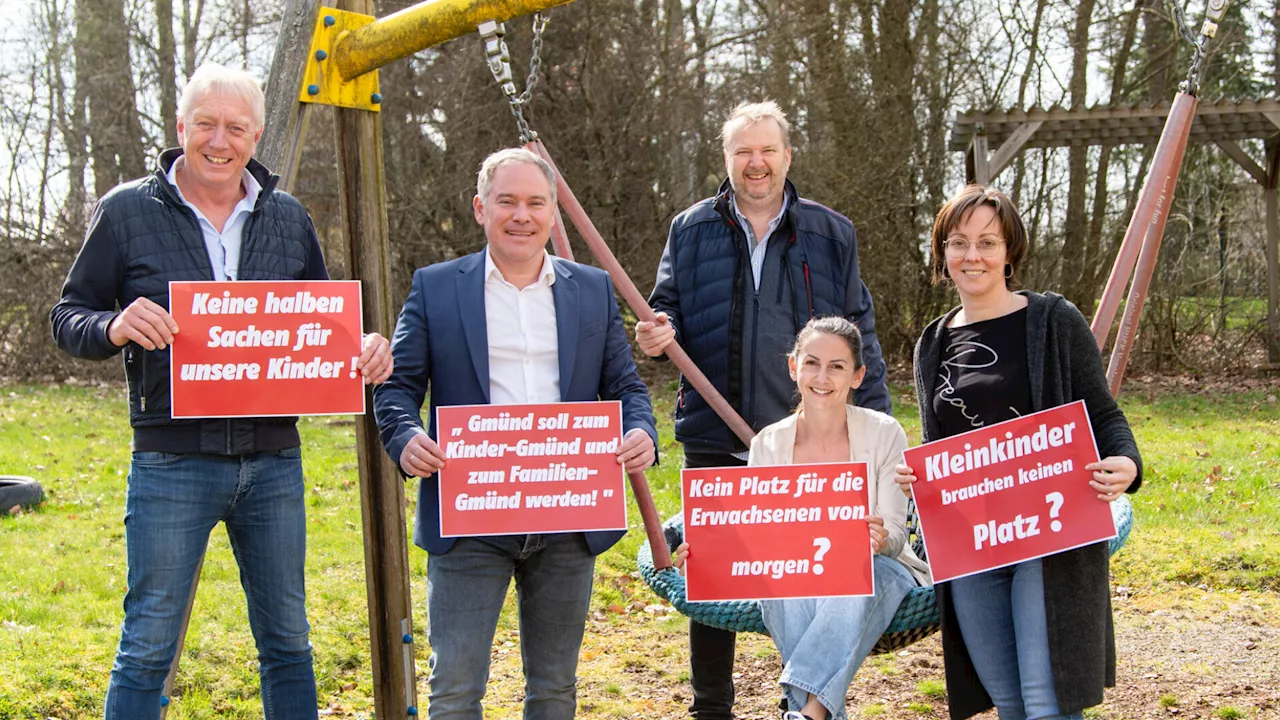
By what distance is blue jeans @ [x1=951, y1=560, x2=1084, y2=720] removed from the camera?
9.65 ft

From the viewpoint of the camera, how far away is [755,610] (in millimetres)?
3354

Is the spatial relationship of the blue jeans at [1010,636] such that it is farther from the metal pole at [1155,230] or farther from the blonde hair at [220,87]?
the blonde hair at [220,87]

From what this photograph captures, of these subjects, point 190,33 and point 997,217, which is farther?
point 190,33

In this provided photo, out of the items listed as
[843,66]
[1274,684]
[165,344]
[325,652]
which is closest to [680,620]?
[325,652]

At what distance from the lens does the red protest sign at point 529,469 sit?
2.94 meters

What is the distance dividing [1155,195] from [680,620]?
3078mm

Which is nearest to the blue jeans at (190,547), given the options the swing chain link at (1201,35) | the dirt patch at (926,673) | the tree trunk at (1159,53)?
the dirt patch at (926,673)

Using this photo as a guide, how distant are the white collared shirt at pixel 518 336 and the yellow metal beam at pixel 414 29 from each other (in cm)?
77

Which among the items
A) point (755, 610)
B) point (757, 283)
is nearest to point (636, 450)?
point (755, 610)

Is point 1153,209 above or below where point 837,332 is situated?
above

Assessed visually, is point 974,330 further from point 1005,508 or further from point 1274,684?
point 1274,684

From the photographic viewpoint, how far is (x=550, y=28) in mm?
14227

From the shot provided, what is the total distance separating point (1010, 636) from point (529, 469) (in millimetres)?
1314

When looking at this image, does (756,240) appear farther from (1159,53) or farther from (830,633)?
(1159,53)
